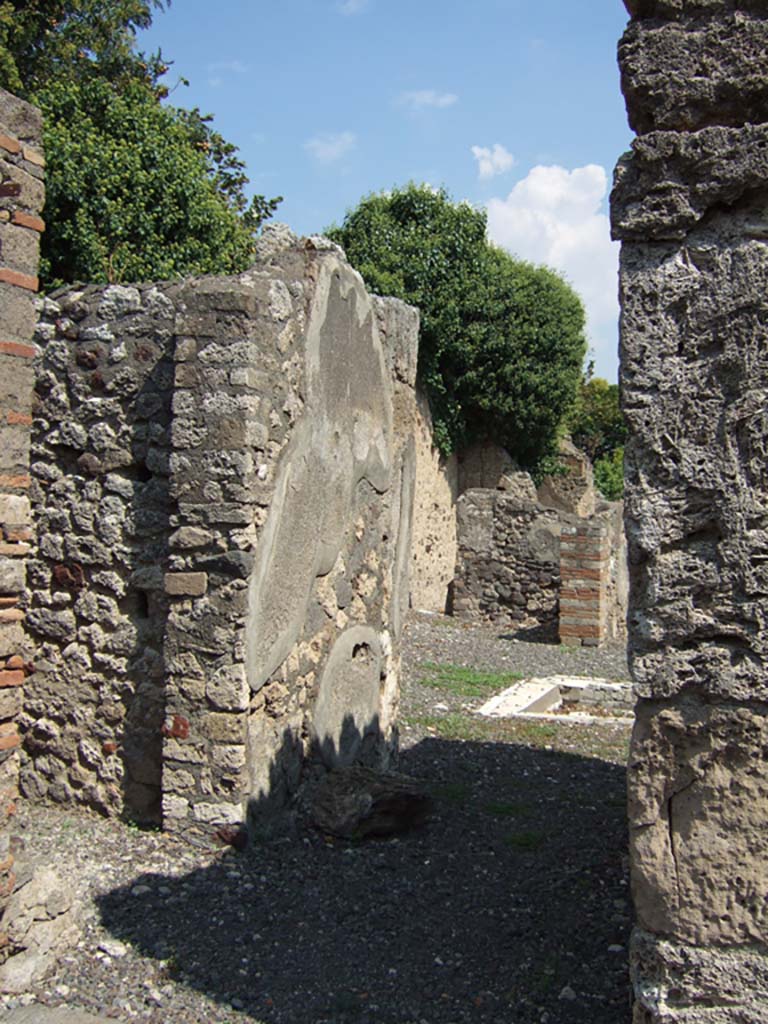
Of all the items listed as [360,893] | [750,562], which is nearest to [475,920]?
[360,893]

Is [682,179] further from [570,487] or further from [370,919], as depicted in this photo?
[570,487]

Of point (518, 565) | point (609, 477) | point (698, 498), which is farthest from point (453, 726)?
point (609, 477)

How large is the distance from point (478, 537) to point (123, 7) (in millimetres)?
9562

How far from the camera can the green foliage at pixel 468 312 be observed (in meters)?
18.0

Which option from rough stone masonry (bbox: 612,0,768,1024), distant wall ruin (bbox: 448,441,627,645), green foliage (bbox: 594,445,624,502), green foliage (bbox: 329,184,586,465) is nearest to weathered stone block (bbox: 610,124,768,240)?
rough stone masonry (bbox: 612,0,768,1024)

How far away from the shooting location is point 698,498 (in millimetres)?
2172

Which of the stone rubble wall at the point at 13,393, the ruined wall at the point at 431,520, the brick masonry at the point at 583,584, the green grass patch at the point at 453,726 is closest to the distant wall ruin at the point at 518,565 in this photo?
the brick masonry at the point at 583,584

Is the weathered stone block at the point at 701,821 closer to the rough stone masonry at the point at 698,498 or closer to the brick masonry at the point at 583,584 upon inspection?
the rough stone masonry at the point at 698,498

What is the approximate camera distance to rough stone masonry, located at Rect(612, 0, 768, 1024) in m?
2.12

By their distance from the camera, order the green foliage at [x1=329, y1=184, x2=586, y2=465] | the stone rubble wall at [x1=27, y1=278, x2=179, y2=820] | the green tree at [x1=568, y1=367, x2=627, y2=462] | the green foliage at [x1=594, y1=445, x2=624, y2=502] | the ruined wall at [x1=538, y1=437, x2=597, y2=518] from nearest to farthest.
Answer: the stone rubble wall at [x1=27, y1=278, x2=179, y2=820]
the green foliage at [x1=329, y1=184, x2=586, y2=465]
the ruined wall at [x1=538, y1=437, x2=597, y2=518]
the green foliage at [x1=594, y1=445, x2=624, y2=502]
the green tree at [x1=568, y1=367, x2=627, y2=462]

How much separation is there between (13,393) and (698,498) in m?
2.23

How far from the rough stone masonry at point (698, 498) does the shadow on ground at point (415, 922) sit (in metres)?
0.99

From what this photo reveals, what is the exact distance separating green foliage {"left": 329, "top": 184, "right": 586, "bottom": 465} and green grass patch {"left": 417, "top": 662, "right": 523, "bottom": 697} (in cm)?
931

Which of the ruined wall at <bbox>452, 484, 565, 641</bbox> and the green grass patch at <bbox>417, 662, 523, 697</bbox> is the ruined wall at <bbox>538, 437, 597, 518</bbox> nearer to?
the ruined wall at <bbox>452, 484, 565, 641</bbox>
